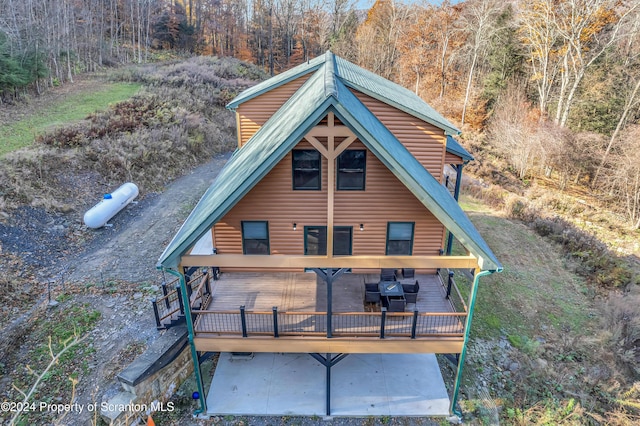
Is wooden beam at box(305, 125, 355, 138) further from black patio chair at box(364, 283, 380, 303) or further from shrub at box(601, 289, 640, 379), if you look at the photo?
shrub at box(601, 289, 640, 379)

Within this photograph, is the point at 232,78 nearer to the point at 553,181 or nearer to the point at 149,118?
the point at 149,118

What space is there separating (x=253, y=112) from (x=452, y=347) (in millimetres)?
11647

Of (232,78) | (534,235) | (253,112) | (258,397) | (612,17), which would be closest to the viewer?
(258,397)

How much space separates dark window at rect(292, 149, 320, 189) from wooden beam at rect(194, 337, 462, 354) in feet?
14.8

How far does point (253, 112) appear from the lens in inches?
592

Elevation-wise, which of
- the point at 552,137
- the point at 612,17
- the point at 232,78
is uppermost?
the point at 612,17

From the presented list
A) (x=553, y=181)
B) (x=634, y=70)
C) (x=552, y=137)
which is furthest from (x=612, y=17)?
(x=553, y=181)

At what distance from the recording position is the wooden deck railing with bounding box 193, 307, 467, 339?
9.81 m

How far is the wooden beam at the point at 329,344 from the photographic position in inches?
384

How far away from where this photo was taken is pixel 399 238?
11.8m

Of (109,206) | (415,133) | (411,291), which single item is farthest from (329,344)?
(109,206)

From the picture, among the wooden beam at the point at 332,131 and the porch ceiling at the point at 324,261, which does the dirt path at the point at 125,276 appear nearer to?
the porch ceiling at the point at 324,261

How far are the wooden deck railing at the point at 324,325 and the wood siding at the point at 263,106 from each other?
8.33 m

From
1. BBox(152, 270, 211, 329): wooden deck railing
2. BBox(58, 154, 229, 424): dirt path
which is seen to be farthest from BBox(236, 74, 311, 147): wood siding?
BBox(58, 154, 229, 424): dirt path
